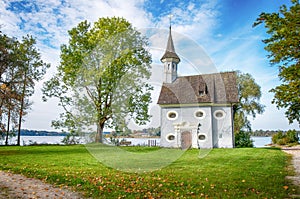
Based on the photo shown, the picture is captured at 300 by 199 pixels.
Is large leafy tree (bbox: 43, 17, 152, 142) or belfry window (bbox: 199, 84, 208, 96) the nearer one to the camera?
large leafy tree (bbox: 43, 17, 152, 142)

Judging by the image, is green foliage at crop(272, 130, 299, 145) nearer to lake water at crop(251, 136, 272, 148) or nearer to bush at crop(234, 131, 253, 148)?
lake water at crop(251, 136, 272, 148)

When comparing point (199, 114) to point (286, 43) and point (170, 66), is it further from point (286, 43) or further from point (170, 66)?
point (286, 43)

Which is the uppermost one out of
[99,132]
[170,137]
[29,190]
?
[99,132]

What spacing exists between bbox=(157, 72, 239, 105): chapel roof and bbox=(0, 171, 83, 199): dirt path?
19.2m

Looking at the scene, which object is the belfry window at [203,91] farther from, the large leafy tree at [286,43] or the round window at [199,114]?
the large leafy tree at [286,43]

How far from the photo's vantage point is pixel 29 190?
6590mm

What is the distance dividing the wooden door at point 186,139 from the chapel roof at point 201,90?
3398 mm

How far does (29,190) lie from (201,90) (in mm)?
21646

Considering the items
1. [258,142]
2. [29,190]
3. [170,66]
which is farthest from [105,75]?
[258,142]

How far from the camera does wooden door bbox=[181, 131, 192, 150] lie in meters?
24.6

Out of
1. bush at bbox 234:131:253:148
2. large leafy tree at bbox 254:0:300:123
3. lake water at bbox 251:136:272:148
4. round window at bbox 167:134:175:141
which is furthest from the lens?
lake water at bbox 251:136:272:148

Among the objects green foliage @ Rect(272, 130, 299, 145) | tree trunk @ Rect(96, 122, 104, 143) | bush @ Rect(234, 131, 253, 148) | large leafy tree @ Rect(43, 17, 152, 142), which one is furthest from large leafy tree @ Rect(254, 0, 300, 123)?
green foliage @ Rect(272, 130, 299, 145)

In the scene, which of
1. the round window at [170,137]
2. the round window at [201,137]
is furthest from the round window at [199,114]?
the round window at [170,137]

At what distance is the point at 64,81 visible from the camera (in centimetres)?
2573
